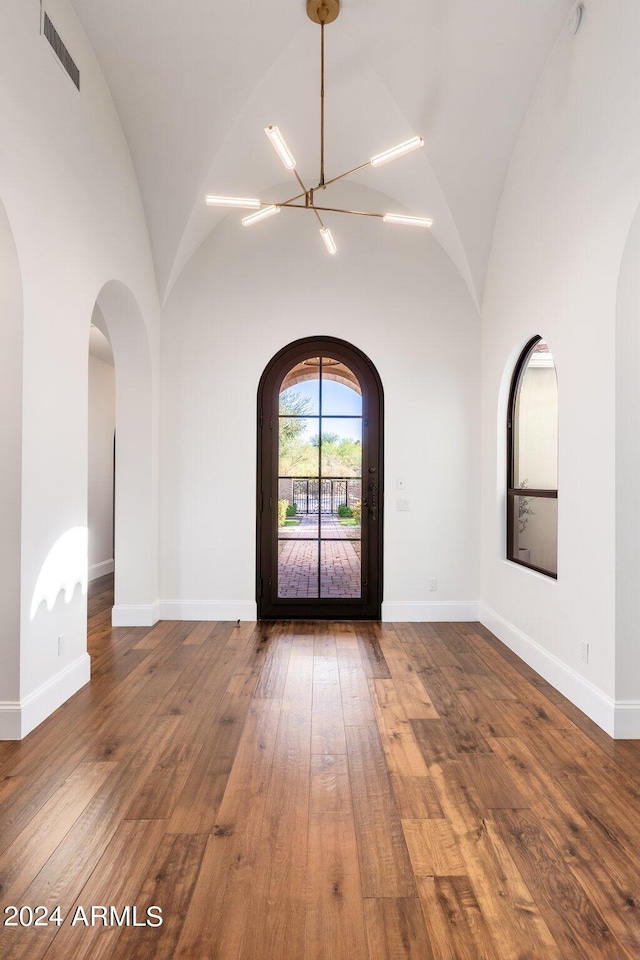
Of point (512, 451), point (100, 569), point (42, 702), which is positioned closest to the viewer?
point (42, 702)

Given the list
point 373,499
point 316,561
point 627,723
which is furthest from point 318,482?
point 627,723

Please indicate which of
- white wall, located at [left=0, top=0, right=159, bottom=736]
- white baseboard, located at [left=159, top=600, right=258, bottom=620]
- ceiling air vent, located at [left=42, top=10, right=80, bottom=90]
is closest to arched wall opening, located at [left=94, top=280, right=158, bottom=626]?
white baseboard, located at [left=159, top=600, right=258, bottom=620]

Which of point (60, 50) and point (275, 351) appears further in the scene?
point (275, 351)

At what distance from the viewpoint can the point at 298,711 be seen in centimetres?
299

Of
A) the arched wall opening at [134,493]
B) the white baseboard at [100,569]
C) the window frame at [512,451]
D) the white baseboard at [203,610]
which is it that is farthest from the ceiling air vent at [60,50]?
the white baseboard at [100,569]

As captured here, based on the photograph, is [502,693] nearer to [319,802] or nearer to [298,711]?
[298,711]

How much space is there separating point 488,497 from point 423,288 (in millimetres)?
1915

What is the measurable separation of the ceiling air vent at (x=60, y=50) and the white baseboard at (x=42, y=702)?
3.30m

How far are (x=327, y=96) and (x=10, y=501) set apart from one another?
3.41 meters

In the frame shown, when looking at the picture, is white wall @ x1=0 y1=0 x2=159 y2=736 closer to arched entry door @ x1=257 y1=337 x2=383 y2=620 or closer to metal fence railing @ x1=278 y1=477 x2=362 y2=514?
arched entry door @ x1=257 y1=337 x2=383 y2=620

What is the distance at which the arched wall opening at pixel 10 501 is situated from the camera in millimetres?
2672

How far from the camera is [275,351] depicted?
497 cm

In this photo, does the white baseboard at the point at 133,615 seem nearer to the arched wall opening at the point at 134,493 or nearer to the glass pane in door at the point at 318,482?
the arched wall opening at the point at 134,493

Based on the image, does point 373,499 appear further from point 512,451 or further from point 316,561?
point 512,451
